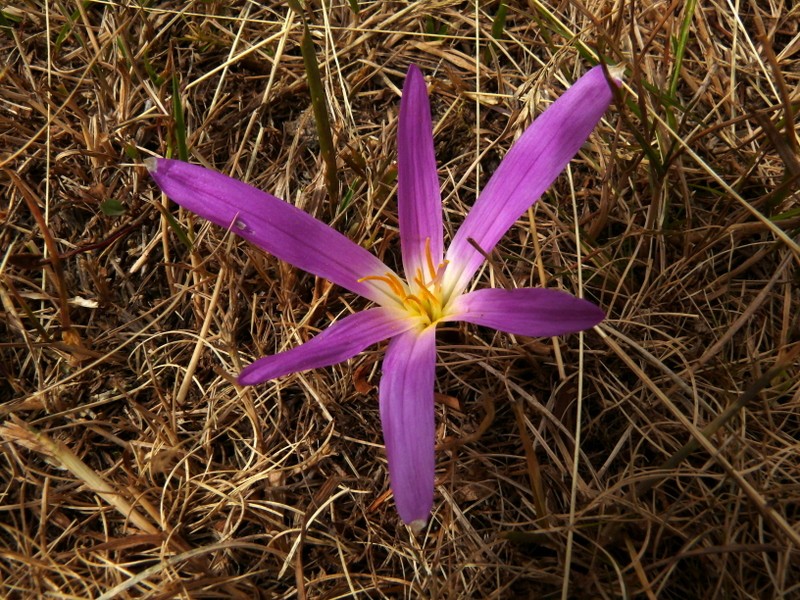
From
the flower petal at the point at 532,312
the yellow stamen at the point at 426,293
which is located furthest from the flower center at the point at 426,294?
the flower petal at the point at 532,312

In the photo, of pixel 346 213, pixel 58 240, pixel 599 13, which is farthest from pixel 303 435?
pixel 599 13

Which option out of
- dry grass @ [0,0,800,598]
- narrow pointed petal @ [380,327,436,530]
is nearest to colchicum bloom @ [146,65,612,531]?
narrow pointed petal @ [380,327,436,530]

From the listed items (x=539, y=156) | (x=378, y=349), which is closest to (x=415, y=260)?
(x=378, y=349)

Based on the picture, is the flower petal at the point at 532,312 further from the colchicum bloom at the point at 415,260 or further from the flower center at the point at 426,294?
the flower center at the point at 426,294

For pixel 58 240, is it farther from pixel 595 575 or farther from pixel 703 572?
pixel 703 572

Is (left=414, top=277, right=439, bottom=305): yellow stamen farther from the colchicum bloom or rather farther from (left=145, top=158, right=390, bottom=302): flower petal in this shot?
(left=145, top=158, right=390, bottom=302): flower petal

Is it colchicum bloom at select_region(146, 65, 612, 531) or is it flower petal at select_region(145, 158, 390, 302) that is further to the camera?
flower petal at select_region(145, 158, 390, 302)
